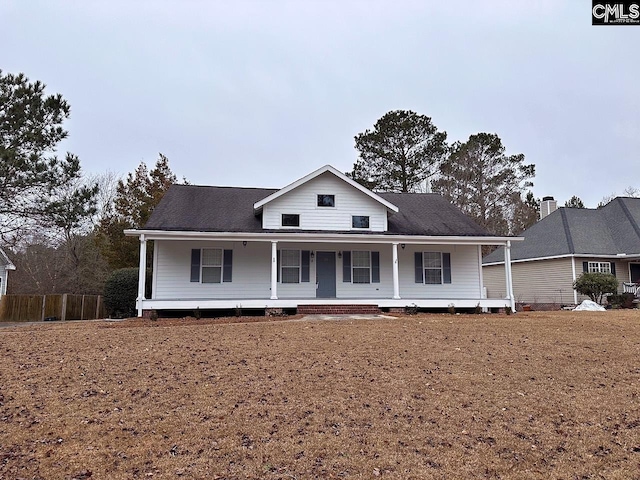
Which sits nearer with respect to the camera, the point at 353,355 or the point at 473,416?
the point at 473,416

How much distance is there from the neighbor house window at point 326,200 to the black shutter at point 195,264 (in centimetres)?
493

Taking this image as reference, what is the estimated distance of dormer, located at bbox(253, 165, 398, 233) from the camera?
16.8 meters

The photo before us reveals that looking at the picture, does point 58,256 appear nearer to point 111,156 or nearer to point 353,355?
point 111,156

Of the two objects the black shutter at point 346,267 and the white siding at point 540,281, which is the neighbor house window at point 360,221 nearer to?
the black shutter at point 346,267

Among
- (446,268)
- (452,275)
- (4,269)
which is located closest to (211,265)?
(446,268)

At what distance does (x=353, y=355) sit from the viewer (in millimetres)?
8055

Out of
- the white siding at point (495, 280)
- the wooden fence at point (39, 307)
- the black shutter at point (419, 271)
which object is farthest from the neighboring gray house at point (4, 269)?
the white siding at point (495, 280)

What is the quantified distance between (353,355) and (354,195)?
10066 millimetres

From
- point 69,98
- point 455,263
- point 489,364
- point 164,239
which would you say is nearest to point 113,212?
point 69,98

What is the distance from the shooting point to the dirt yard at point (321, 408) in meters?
4.09

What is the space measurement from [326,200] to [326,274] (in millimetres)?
2866

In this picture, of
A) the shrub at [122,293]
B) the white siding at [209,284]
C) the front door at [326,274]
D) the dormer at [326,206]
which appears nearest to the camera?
the white siding at [209,284]

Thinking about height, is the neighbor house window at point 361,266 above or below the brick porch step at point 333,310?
above

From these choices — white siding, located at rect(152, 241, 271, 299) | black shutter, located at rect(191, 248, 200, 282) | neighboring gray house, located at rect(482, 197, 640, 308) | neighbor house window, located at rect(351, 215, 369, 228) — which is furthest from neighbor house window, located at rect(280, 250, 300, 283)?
neighboring gray house, located at rect(482, 197, 640, 308)
